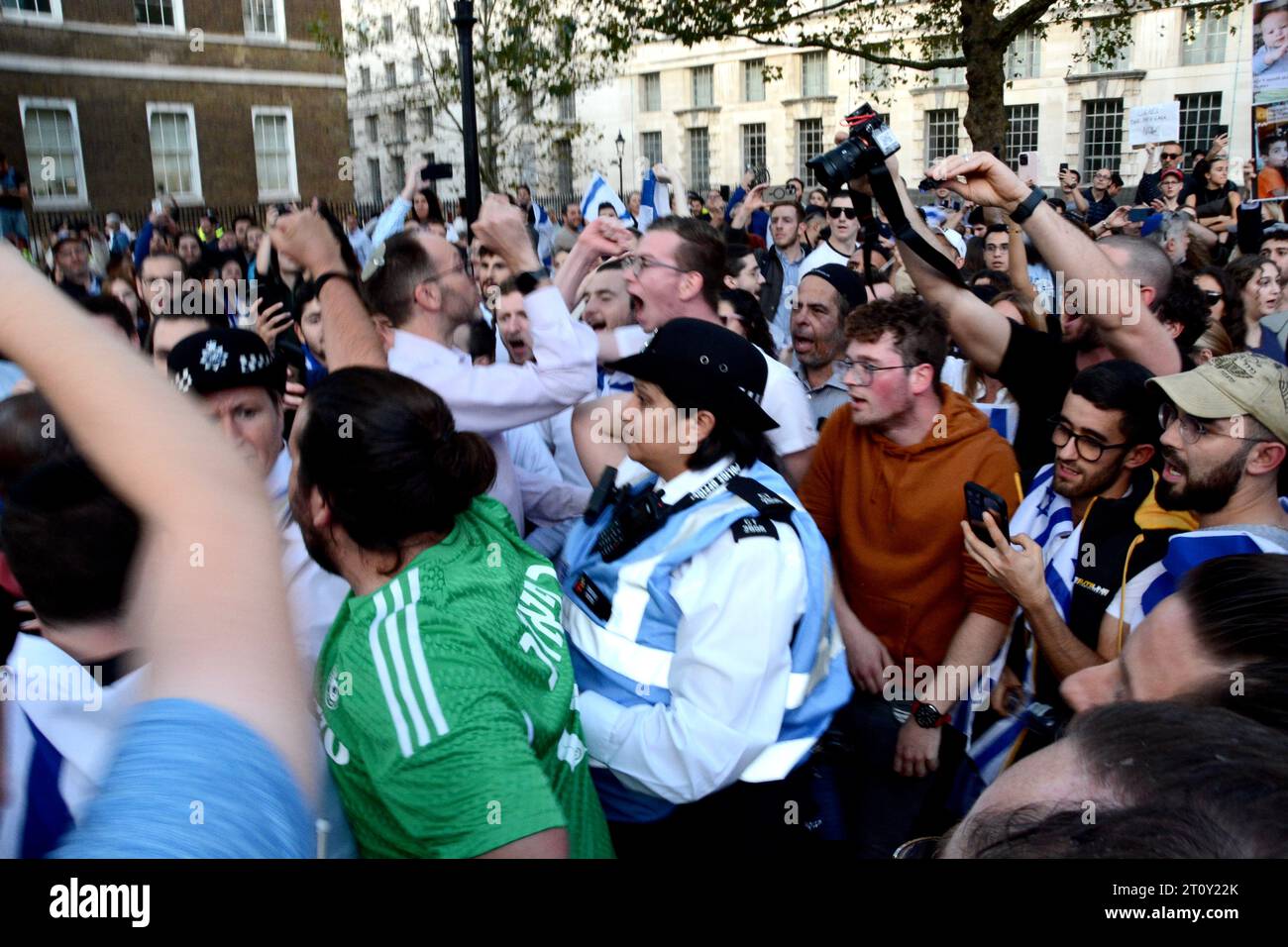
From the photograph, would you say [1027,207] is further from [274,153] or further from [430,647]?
[274,153]

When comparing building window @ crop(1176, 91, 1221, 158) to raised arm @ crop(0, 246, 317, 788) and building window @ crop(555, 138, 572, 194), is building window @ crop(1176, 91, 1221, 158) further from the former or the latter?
raised arm @ crop(0, 246, 317, 788)

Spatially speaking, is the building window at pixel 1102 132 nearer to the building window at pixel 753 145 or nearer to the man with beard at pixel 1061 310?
the building window at pixel 753 145

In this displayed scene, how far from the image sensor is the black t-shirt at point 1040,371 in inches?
126

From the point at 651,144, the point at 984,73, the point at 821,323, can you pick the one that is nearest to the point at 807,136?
the point at 651,144

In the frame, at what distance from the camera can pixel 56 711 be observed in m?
1.37

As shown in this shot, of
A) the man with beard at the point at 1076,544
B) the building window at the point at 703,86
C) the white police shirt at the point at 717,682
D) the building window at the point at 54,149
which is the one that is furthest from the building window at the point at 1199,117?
the white police shirt at the point at 717,682

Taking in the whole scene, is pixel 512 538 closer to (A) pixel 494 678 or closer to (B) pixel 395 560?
(B) pixel 395 560

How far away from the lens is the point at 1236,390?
88.9 inches

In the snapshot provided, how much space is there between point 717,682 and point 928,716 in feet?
3.88

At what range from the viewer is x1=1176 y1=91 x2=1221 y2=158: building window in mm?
31859

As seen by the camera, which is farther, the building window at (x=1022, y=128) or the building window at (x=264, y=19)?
the building window at (x=1022, y=128)

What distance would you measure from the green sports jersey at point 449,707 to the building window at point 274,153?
26366 mm

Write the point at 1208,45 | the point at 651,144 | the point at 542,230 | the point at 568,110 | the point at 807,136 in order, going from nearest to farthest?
the point at 542,230, the point at 568,110, the point at 1208,45, the point at 807,136, the point at 651,144
